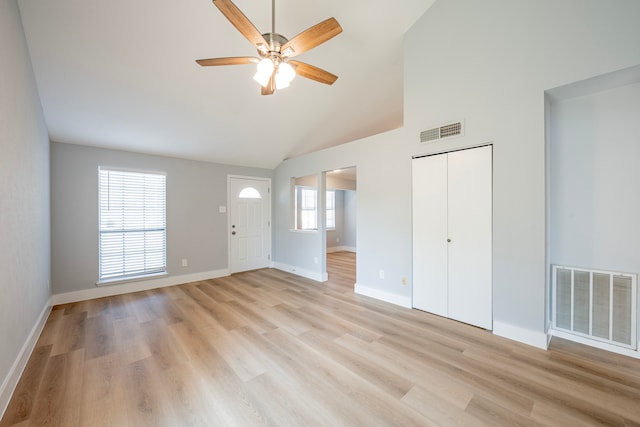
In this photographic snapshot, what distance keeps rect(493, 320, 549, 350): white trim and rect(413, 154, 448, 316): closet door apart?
1.84 feet

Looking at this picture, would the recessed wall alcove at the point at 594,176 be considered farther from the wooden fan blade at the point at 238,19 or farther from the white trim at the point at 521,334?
the wooden fan blade at the point at 238,19

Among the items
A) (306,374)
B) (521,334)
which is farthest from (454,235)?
(306,374)

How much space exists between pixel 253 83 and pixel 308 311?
3.18m

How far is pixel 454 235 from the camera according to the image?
3051 mm

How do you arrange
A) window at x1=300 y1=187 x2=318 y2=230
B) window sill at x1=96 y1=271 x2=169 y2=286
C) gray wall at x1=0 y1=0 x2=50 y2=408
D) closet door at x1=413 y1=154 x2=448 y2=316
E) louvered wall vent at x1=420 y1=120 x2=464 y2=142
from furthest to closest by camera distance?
window at x1=300 y1=187 x2=318 y2=230, window sill at x1=96 y1=271 x2=169 y2=286, closet door at x1=413 y1=154 x2=448 y2=316, louvered wall vent at x1=420 y1=120 x2=464 y2=142, gray wall at x1=0 y1=0 x2=50 y2=408

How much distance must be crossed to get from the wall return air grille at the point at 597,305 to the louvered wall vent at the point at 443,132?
5.87 feet

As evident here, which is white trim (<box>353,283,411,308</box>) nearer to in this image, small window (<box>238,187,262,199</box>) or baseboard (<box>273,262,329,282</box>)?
baseboard (<box>273,262,329,282</box>)

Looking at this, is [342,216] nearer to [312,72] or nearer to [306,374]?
[312,72]

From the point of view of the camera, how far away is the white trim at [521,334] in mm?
2426

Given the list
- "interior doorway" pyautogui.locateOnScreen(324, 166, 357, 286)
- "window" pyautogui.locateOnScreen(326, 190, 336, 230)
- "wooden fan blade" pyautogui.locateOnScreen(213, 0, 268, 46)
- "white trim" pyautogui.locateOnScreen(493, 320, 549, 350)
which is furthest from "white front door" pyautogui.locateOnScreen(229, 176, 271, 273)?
"white trim" pyautogui.locateOnScreen(493, 320, 549, 350)

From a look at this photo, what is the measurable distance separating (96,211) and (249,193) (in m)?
2.62

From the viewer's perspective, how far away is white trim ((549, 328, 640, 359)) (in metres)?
2.29

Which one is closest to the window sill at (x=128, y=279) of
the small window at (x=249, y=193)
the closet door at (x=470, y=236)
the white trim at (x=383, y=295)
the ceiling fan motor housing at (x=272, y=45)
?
the small window at (x=249, y=193)

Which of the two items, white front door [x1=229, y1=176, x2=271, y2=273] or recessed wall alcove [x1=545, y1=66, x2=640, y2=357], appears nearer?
recessed wall alcove [x1=545, y1=66, x2=640, y2=357]
